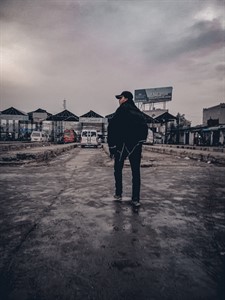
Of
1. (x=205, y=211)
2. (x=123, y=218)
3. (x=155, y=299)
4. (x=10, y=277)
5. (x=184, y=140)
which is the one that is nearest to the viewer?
(x=155, y=299)

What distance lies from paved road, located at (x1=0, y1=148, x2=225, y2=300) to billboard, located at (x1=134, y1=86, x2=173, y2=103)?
59794 mm

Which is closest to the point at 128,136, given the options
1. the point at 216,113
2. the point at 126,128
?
the point at 126,128

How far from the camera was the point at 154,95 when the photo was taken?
2410 inches

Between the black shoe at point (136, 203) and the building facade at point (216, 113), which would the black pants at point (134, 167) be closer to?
the black shoe at point (136, 203)

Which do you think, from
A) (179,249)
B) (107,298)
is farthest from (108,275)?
(179,249)

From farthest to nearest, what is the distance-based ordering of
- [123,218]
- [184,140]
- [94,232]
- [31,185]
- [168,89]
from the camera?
1. [168,89]
2. [184,140]
3. [31,185]
4. [123,218]
5. [94,232]

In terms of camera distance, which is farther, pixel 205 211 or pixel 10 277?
pixel 205 211

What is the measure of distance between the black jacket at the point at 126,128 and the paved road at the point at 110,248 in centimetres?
90

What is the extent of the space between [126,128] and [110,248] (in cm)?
190

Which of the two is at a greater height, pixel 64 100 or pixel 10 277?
pixel 64 100

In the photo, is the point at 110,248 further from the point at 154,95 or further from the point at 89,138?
the point at 154,95

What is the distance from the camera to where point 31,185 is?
452 cm

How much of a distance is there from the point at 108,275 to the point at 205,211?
6.26 ft

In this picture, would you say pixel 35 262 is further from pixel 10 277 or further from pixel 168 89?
pixel 168 89
